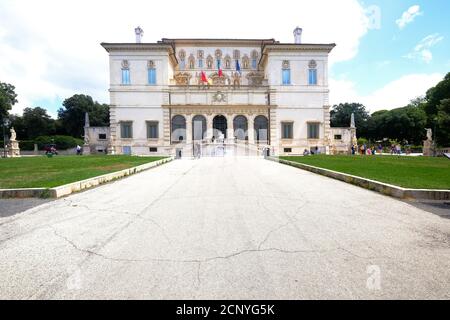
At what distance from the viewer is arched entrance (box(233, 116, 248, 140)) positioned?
40.6m

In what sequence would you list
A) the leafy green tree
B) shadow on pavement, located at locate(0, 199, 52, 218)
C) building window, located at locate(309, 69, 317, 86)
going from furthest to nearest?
1. the leafy green tree
2. building window, located at locate(309, 69, 317, 86)
3. shadow on pavement, located at locate(0, 199, 52, 218)

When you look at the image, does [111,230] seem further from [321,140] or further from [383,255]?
[321,140]

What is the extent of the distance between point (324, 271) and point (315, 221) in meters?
2.14

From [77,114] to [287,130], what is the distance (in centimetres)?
5856

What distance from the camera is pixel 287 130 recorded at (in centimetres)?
4119

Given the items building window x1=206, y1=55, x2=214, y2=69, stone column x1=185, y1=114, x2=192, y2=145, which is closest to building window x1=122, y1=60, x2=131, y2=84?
stone column x1=185, y1=114, x2=192, y2=145

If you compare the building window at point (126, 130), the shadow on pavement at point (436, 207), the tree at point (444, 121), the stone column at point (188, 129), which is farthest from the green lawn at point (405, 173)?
the building window at point (126, 130)

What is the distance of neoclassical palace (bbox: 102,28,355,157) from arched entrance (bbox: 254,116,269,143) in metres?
0.15

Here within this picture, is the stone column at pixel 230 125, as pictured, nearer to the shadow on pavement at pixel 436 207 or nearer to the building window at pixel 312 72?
the building window at pixel 312 72

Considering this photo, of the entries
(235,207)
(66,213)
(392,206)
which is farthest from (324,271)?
(66,213)

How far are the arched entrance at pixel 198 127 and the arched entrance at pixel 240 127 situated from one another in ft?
15.1

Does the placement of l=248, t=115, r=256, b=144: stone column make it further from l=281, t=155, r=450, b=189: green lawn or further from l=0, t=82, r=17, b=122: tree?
l=0, t=82, r=17, b=122: tree

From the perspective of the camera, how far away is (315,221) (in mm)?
5184

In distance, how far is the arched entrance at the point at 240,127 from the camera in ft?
133
